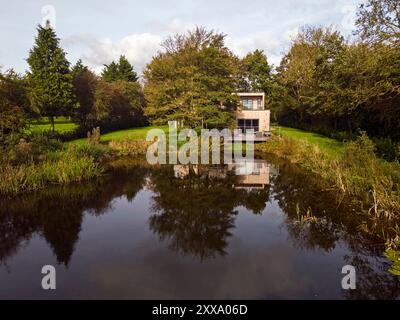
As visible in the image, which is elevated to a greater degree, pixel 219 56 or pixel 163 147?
pixel 219 56

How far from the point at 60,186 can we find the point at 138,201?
14.7 ft

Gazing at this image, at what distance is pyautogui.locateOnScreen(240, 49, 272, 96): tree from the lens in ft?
166

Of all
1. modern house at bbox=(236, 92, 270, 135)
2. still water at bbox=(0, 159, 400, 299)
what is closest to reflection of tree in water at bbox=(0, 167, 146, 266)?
still water at bbox=(0, 159, 400, 299)

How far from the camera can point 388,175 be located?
37.7 ft

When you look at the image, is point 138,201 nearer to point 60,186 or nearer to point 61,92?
point 60,186

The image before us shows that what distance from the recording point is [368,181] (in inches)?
465

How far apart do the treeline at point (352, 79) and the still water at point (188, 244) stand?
8.03 m

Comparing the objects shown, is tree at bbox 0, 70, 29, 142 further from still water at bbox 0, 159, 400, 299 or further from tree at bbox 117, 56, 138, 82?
tree at bbox 117, 56, 138, 82

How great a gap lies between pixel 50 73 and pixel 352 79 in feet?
87.5

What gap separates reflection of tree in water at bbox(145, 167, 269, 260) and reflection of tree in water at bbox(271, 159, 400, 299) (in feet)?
5.26

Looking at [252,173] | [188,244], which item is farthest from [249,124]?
[188,244]

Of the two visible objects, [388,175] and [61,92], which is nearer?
[388,175]

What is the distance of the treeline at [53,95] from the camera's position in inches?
691
